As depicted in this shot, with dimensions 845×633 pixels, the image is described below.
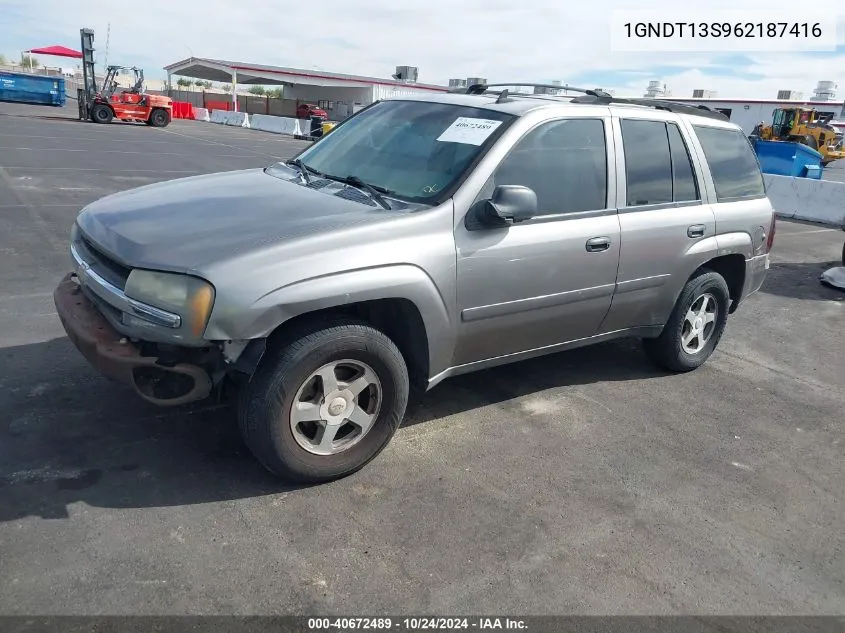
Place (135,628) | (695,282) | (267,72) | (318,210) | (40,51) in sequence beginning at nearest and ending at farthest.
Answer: (135,628), (318,210), (695,282), (267,72), (40,51)

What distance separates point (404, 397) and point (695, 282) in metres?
2.51

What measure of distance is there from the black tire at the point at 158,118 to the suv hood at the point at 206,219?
28806mm

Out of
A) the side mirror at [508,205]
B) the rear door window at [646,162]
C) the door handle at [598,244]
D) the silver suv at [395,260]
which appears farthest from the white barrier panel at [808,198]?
the side mirror at [508,205]

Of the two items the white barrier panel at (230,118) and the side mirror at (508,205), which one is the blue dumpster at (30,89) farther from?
the side mirror at (508,205)

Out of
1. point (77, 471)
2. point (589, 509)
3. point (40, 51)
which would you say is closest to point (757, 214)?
point (589, 509)

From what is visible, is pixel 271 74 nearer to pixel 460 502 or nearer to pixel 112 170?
pixel 112 170

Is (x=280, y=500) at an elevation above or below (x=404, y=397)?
below

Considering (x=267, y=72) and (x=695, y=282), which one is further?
(x=267, y=72)

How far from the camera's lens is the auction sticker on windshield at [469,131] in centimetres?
374

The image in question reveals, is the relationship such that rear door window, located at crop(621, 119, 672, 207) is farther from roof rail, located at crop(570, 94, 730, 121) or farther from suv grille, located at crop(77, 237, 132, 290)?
suv grille, located at crop(77, 237, 132, 290)

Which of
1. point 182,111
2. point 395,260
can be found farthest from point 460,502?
point 182,111

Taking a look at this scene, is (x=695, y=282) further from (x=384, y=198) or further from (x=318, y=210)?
(x=318, y=210)

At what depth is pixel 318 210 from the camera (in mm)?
3371

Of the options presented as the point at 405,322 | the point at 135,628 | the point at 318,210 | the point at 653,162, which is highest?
the point at 653,162
